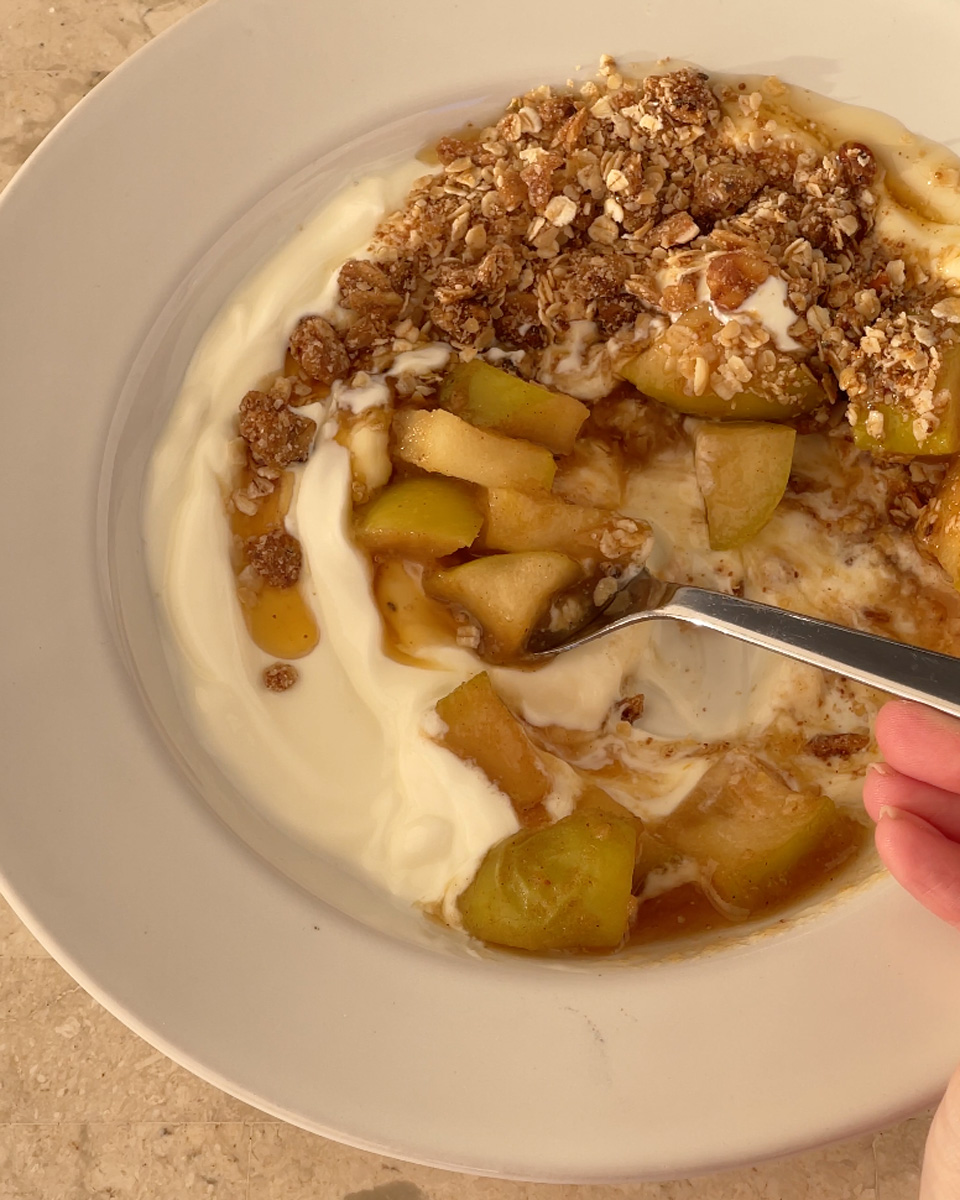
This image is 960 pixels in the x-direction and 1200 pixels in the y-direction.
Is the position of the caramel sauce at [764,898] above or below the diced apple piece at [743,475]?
below

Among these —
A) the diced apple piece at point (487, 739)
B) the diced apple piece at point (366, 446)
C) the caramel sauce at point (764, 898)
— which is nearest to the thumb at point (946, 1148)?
the caramel sauce at point (764, 898)

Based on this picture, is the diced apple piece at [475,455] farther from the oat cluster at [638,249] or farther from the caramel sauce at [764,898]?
the caramel sauce at [764,898]

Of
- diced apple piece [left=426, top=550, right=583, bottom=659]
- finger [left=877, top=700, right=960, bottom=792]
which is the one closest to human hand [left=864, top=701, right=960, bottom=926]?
finger [left=877, top=700, right=960, bottom=792]

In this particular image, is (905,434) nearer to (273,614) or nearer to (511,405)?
(511,405)

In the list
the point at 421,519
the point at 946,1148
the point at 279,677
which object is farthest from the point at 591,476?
the point at 946,1148

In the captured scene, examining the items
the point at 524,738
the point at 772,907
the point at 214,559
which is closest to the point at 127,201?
the point at 214,559

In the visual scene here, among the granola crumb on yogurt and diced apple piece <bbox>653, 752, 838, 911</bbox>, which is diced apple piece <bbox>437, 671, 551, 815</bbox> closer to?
the granola crumb on yogurt

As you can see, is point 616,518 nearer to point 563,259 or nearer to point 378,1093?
point 563,259
